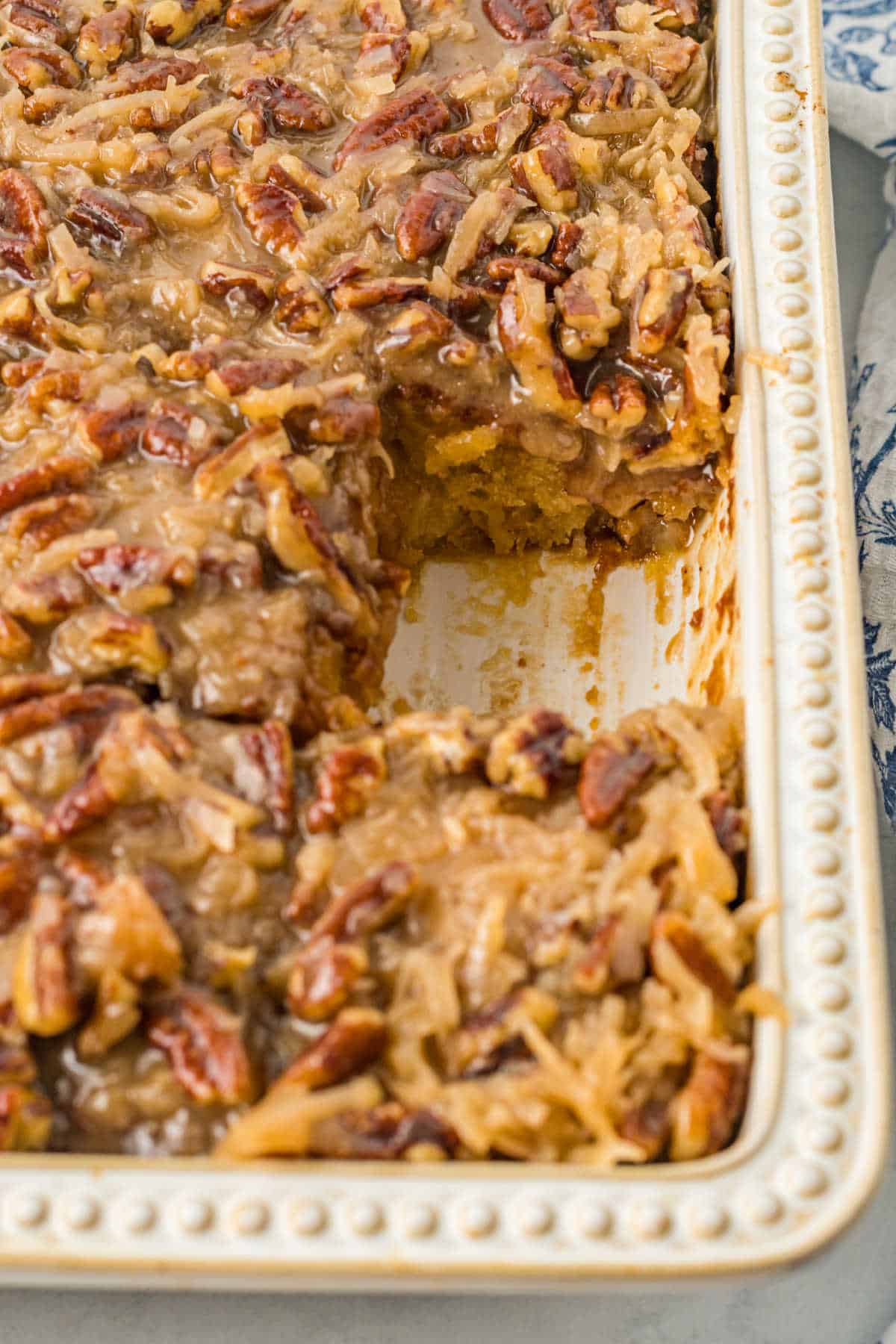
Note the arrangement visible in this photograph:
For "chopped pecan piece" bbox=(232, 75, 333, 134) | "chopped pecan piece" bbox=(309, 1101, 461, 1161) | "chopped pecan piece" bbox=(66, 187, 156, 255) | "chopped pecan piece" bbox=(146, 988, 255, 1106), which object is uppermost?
"chopped pecan piece" bbox=(232, 75, 333, 134)

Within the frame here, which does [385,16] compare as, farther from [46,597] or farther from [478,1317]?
[478,1317]

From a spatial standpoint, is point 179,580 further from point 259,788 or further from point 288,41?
point 288,41

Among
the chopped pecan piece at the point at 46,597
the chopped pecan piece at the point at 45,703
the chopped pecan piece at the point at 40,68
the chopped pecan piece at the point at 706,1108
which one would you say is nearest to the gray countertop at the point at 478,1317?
the chopped pecan piece at the point at 706,1108

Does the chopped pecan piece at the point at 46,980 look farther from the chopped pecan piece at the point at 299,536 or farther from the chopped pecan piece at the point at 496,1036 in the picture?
the chopped pecan piece at the point at 299,536

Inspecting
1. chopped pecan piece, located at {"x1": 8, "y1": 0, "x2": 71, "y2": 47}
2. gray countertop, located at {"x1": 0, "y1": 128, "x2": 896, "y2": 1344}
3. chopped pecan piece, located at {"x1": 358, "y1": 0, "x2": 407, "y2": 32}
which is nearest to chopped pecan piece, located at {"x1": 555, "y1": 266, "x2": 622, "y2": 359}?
chopped pecan piece, located at {"x1": 358, "y1": 0, "x2": 407, "y2": 32}

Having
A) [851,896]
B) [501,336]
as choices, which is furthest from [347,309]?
[851,896]

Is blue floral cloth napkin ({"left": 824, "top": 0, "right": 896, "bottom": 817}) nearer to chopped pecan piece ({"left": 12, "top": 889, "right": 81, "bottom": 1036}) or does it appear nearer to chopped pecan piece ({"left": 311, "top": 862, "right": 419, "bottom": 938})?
chopped pecan piece ({"left": 311, "top": 862, "right": 419, "bottom": 938})

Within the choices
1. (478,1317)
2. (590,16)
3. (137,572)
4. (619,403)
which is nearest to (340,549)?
(137,572)
